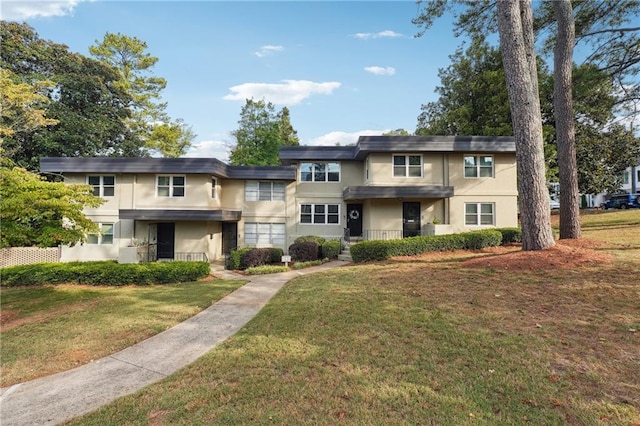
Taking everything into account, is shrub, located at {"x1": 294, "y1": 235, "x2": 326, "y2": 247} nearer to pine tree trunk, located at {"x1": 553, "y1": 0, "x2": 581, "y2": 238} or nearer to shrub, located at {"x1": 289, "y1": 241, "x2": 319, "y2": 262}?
shrub, located at {"x1": 289, "y1": 241, "x2": 319, "y2": 262}

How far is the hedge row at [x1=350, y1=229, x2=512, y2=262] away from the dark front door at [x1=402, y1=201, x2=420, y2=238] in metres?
3.27

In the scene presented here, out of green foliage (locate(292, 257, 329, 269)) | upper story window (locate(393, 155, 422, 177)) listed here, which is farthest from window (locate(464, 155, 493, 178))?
green foliage (locate(292, 257, 329, 269))

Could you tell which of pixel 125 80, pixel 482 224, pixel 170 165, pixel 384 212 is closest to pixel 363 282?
pixel 384 212

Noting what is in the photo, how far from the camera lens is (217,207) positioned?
18.7m

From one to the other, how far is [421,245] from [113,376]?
1215 centimetres

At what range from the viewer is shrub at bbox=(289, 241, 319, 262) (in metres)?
16.2

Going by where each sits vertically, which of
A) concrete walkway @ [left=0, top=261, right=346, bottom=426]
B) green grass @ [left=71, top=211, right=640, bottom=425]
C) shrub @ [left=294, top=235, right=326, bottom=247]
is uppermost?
shrub @ [left=294, top=235, right=326, bottom=247]

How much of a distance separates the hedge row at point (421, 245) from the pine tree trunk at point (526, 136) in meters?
4.04

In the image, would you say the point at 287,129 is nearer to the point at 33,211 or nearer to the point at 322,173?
the point at 322,173

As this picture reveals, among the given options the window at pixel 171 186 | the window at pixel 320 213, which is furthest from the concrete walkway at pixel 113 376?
the window at pixel 171 186

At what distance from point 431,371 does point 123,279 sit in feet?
41.9

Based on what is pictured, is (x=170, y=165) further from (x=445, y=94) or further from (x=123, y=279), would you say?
(x=445, y=94)

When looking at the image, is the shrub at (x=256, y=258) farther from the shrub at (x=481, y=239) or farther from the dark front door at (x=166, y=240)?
the shrub at (x=481, y=239)

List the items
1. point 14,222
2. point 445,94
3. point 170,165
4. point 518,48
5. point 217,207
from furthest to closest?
point 445,94 < point 217,207 < point 170,165 < point 518,48 < point 14,222
